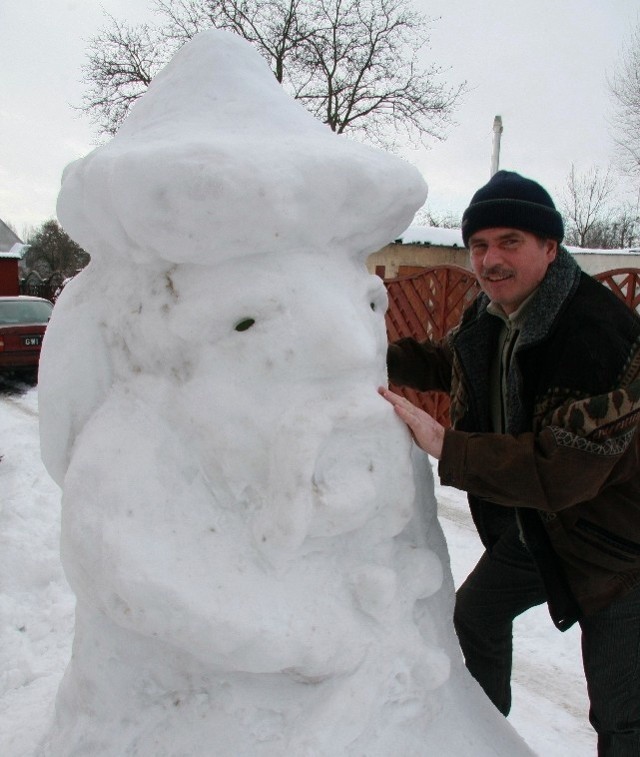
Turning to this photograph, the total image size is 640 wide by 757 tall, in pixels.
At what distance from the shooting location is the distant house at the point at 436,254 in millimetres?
11963

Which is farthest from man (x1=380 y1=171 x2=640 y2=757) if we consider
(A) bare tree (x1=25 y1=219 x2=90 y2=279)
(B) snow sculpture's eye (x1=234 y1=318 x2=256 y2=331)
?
(A) bare tree (x1=25 y1=219 x2=90 y2=279)

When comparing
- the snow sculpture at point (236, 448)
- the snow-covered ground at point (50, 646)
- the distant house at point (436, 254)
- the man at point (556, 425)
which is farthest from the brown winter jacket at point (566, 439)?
the distant house at point (436, 254)

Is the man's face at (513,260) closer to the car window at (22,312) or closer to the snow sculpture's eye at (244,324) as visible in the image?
the snow sculpture's eye at (244,324)

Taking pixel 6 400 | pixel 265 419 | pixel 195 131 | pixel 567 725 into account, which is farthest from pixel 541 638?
pixel 6 400

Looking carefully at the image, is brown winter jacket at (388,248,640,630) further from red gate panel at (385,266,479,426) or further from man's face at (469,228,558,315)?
red gate panel at (385,266,479,426)

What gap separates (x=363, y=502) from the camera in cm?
137

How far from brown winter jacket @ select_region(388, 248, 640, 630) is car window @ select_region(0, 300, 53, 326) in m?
9.72

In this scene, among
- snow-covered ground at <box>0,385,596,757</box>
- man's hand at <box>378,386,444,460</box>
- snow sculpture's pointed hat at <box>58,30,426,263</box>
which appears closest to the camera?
snow sculpture's pointed hat at <box>58,30,426,263</box>

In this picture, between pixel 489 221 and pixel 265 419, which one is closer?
pixel 265 419

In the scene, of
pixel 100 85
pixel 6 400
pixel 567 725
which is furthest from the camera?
pixel 100 85

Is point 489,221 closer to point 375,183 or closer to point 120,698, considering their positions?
point 375,183

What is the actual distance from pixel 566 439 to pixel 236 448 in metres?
0.71

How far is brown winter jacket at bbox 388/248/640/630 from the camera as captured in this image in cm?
149

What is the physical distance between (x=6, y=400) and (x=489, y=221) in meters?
8.19
